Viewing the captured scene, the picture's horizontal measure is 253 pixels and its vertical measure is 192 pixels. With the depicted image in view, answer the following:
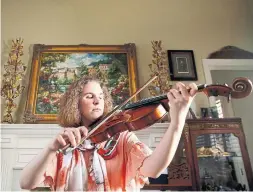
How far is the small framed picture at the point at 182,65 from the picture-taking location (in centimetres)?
193

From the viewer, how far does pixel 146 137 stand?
1.67m

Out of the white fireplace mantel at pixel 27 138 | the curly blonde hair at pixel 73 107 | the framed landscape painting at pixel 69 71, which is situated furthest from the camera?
the framed landscape painting at pixel 69 71

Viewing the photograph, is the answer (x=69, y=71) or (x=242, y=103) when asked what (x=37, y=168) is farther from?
(x=242, y=103)

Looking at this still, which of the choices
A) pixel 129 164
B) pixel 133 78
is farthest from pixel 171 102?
pixel 133 78

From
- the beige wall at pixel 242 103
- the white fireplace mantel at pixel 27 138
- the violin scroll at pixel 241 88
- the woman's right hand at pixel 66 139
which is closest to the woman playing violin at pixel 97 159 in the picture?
the woman's right hand at pixel 66 139

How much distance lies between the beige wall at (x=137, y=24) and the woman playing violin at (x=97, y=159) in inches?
35.8

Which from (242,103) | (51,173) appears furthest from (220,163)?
(51,173)

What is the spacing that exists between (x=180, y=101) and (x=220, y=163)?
801 millimetres

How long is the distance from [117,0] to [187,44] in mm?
754

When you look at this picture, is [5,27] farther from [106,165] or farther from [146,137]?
[106,165]

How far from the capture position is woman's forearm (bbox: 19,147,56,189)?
90 cm

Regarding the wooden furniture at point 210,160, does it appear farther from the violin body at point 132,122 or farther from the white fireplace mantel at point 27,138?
the violin body at point 132,122

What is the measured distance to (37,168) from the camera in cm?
91

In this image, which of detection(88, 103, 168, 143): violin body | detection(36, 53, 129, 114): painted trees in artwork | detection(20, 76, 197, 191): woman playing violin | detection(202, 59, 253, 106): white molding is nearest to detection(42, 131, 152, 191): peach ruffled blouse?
detection(20, 76, 197, 191): woman playing violin
